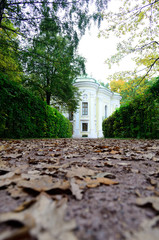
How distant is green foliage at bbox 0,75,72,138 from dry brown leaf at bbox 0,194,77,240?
547cm

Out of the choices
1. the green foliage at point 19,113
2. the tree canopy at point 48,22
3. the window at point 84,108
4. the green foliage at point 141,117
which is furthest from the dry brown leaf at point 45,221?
the window at point 84,108

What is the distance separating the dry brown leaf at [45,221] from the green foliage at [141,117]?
6.34m

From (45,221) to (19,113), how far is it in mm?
6254

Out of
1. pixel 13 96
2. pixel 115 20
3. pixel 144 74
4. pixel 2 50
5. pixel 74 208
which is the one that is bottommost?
pixel 74 208

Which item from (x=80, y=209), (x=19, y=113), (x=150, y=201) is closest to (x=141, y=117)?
(x=19, y=113)

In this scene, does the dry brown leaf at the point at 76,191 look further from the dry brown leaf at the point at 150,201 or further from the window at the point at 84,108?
the window at the point at 84,108

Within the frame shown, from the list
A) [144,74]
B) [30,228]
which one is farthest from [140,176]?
[144,74]

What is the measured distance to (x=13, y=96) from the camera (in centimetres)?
570

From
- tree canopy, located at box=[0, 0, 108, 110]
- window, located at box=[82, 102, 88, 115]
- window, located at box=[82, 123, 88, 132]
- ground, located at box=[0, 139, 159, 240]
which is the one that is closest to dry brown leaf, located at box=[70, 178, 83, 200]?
ground, located at box=[0, 139, 159, 240]

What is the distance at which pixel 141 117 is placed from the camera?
716 cm

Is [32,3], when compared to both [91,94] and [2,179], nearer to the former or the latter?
[2,179]

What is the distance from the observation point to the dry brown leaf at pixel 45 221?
17.6 inches

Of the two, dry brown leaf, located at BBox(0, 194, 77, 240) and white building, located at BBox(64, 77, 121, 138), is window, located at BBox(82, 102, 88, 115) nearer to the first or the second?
white building, located at BBox(64, 77, 121, 138)

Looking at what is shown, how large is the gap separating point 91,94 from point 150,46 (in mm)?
15653
